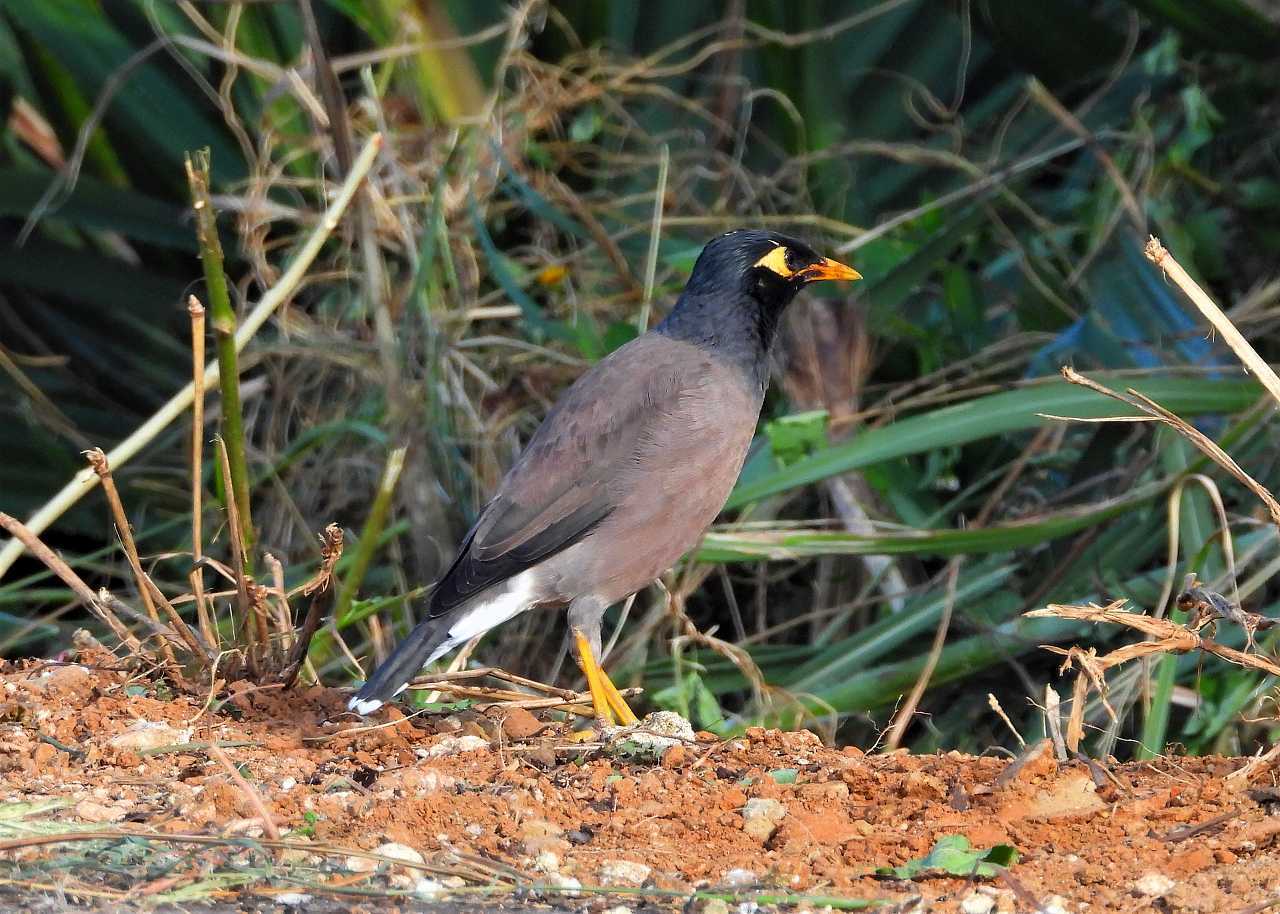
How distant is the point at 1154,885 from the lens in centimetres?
228

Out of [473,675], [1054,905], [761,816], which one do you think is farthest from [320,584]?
[1054,905]

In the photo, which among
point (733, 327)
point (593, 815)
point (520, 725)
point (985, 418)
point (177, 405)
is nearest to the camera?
point (593, 815)

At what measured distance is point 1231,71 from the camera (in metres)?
5.61

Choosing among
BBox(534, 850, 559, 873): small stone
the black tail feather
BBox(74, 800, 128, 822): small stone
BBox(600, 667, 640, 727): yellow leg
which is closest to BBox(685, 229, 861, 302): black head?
BBox(600, 667, 640, 727): yellow leg

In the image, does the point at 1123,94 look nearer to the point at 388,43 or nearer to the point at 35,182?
the point at 388,43

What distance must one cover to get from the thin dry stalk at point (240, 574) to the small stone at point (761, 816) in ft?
3.68

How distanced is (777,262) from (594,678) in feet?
4.11

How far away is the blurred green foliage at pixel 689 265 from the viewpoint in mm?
4555

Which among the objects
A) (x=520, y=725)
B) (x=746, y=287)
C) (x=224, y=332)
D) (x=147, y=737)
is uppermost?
(x=224, y=332)

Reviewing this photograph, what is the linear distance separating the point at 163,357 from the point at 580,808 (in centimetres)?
403

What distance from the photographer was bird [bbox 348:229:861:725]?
3787mm

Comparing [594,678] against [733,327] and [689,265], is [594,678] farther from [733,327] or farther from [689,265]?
[689,265]

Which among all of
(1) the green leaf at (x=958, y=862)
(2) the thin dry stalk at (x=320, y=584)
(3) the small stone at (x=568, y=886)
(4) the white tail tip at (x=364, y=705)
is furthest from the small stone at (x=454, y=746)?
(1) the green leaf at (x=958, y=862)

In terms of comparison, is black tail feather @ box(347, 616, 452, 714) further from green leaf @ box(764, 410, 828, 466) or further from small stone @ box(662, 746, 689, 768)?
green leaf @ box(764, 410, 828, 466)
